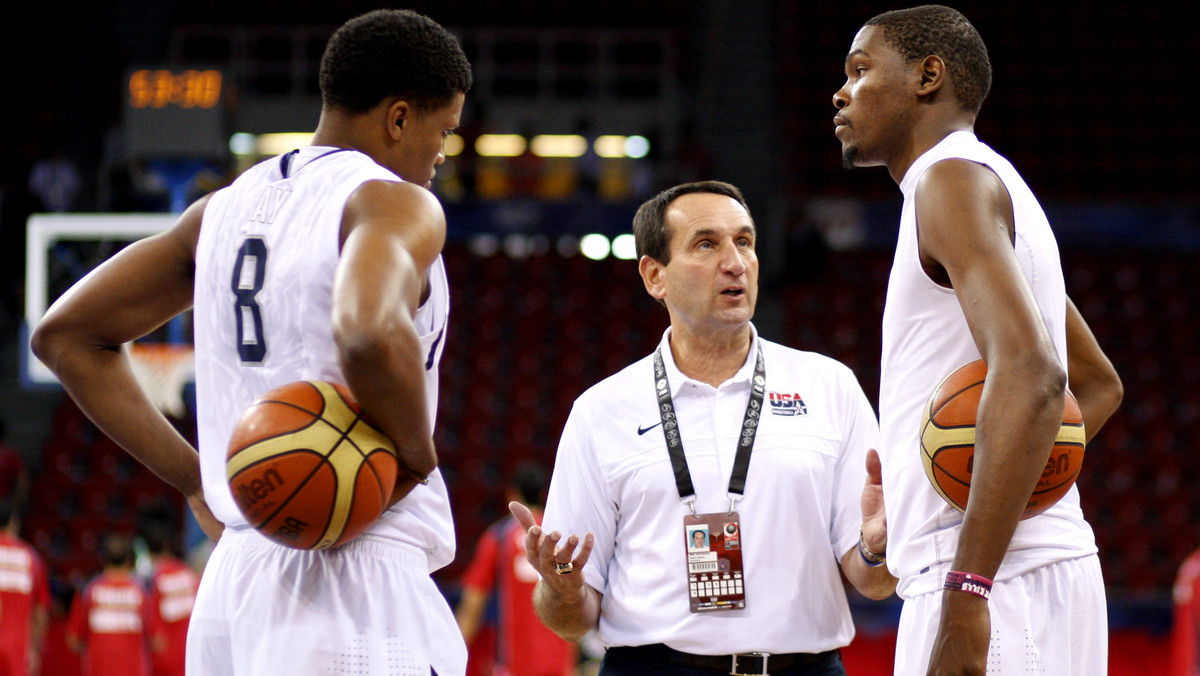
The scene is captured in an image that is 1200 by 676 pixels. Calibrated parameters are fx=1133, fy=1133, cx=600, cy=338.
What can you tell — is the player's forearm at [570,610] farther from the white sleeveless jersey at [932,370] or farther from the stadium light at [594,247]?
the stadium light at [594,247]

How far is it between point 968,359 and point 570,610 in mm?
1335

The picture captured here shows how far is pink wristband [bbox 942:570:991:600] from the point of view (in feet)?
7.38

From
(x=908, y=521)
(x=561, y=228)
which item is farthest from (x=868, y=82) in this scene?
(x=561, y=228)

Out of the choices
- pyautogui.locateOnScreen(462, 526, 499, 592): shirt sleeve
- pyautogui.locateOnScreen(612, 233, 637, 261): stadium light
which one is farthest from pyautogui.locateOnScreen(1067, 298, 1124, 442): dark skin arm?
pyautogui.locateOnScreen(612, 233, 637, 261): stadium light

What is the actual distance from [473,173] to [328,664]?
13901 millimetres

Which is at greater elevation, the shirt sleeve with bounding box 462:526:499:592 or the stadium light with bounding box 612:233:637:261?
the stadium light with bounding box 612:233:637:261

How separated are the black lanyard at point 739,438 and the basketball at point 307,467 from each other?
1211 mm

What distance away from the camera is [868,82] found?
2812 millimetres

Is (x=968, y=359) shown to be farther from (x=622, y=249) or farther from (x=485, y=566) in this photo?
(x=622, y=249)

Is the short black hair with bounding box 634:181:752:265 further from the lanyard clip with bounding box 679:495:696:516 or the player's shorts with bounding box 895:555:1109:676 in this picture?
the player's shorts with bounding box 895:555:1109:676

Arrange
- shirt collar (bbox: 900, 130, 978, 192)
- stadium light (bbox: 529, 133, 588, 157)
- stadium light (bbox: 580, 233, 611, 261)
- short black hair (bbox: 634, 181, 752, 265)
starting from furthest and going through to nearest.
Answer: stadium light (bbox: 529, 133, 588, 157) → stadium light (bbox: 580, 233, 611, 261) → short black hair (bbox: 634, 181, 752, 265) → shirt collar (bbox: 900, 130, 978, 192)

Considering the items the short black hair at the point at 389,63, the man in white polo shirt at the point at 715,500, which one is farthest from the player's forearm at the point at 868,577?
the short black hair at the point at 389,63

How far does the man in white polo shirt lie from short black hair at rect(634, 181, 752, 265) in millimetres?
85

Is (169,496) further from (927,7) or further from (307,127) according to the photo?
(927,7)
